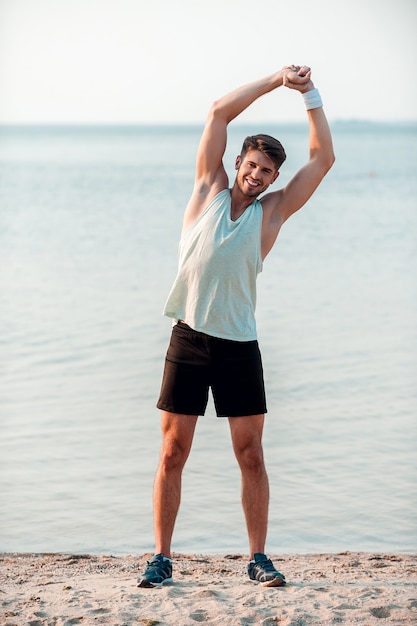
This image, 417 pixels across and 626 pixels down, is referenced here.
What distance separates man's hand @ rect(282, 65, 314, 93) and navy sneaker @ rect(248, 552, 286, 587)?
82.4 inches

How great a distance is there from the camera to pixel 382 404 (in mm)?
8344

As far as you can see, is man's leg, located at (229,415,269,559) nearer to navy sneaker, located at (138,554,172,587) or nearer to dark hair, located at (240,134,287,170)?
navy sneaker, located at (138,554,172,587)

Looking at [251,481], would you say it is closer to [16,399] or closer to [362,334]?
[16,399]

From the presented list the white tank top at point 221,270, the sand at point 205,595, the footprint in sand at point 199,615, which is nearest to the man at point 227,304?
the white tank top at point 221,270

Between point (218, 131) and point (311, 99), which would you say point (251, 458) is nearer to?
point (218, 131)

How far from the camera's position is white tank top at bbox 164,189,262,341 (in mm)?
4594

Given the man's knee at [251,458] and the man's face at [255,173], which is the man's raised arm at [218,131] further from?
the man's knee at [251,458]

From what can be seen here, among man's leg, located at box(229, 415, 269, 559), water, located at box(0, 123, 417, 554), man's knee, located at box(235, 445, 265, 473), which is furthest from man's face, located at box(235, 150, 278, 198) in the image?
water, located at box(0, 123, 417, 554)

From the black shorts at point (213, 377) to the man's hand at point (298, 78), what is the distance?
45.4 inches

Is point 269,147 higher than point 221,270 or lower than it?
higher

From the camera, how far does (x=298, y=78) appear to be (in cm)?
470

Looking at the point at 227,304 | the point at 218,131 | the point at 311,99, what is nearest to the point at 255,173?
the point at 218,131

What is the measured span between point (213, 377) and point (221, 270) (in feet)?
1.58

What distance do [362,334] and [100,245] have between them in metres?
8.70
